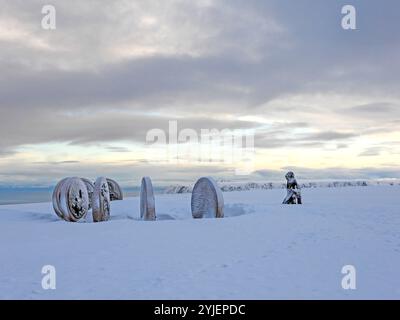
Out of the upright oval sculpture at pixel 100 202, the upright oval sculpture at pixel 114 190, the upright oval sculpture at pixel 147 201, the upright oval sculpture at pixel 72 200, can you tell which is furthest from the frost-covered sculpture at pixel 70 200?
the upright oval sculpture at pixel 114 190

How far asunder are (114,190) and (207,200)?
7.74m

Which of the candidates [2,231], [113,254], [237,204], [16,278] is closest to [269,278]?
[113,254]

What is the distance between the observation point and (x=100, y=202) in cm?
1272

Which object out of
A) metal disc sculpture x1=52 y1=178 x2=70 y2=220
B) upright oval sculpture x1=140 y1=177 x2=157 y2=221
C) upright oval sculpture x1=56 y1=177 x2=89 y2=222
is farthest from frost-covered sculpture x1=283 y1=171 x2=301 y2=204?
metal disc sculpture x1=52 y1=178 x2=70 y2=220

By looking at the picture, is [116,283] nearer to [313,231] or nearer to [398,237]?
[313,231]

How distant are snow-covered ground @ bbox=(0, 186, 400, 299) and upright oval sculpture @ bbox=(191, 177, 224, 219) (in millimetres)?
1256

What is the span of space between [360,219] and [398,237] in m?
2.44

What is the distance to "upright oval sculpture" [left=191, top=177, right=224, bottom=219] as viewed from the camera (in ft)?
41.5

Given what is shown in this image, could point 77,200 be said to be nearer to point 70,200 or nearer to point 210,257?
point 70,200

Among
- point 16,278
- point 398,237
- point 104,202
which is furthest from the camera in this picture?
point 104,202

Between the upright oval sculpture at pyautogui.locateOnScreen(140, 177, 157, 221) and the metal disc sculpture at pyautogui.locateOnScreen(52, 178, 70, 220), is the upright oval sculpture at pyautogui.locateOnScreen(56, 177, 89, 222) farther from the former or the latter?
the upright oval sculpture at pyautogui.locateOnScreen(140, 177, 157, 221)
